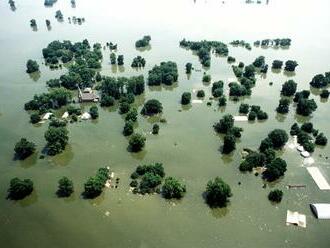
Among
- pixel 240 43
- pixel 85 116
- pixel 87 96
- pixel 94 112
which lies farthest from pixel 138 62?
pixel 240 43

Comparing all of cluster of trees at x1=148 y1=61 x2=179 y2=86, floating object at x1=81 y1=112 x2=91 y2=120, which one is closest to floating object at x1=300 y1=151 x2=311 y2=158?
cluster of trees at x1=148 y1=61 x2=179 y2=86

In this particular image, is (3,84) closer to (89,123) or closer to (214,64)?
(89,123)

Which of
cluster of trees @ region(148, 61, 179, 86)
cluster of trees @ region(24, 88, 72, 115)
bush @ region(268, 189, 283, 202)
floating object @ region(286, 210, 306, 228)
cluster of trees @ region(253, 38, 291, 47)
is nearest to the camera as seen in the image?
floating object @ region(286, 210, 306, 228)

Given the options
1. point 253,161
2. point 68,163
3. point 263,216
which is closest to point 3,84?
point 68,163

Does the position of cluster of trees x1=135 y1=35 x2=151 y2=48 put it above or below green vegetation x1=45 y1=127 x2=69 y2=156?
above

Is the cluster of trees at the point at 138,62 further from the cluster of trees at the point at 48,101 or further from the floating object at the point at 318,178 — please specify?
the floating object at the point at 318,178

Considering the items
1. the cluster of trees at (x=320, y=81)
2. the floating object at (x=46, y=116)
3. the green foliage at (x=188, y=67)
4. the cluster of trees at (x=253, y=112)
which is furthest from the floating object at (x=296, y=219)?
the green foliage at (x=188, y=67)

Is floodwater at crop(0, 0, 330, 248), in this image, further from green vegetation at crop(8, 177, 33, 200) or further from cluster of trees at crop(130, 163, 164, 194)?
cluster of trees at crop(130, 163, 164, 194)

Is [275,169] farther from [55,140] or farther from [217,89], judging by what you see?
[55,140]
